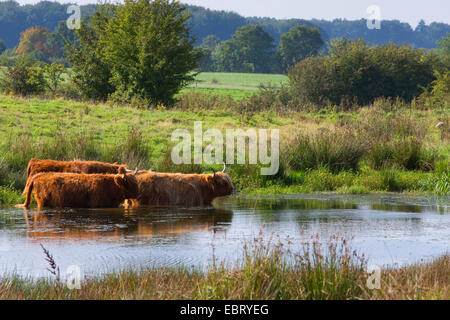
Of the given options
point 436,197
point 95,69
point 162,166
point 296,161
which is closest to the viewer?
point 436,197

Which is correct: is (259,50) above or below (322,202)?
→ above

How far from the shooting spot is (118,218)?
1065cm

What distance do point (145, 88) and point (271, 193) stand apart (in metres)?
21.5

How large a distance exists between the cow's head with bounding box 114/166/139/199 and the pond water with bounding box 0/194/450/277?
42 cm

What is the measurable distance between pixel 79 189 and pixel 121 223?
1900 millimetres

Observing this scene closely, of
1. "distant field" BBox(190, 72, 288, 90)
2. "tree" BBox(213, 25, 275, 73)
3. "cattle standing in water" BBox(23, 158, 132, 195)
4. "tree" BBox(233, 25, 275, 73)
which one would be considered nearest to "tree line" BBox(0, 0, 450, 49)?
"tree" BBox(213, 25, 275, 73)

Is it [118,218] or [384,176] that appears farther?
[384,176]

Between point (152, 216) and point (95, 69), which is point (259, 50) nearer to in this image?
point (95, 69)

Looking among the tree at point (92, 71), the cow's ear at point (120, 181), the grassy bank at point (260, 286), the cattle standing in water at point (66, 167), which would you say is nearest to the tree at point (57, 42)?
the tree at point (92, 71)

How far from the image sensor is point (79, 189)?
1162cm

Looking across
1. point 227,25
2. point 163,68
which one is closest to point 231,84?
point 163,68

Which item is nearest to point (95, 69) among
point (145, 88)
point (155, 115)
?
point (145, 88)

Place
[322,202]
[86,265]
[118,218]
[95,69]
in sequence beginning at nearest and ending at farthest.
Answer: [86,265], [118,218], [322,202], [95,69]

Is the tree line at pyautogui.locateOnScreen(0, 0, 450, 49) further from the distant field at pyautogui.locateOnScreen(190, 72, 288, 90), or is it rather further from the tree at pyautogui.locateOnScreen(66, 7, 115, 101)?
the tree at pyautogui.locateOnScreen(66, 7, 115, 101)
